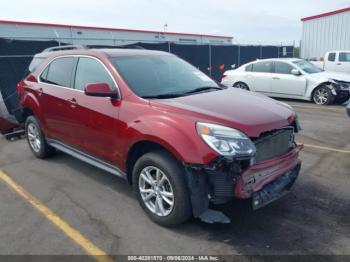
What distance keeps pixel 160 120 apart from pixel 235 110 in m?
0.78

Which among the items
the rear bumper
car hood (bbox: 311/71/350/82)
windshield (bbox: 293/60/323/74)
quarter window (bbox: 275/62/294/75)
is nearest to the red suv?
the rear bumper

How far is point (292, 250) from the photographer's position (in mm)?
3061

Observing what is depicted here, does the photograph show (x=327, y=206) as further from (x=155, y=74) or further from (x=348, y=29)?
(x=348, y=29)

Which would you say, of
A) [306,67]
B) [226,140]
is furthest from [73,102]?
[306,67]

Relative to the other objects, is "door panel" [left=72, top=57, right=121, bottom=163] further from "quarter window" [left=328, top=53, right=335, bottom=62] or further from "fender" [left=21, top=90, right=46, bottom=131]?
"quarter window" [left=328, top=53, right=335, bottom=62]

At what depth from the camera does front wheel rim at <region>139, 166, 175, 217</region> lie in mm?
3379

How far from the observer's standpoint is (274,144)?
3.44m

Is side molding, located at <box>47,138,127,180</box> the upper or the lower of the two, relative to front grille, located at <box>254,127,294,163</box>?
lower

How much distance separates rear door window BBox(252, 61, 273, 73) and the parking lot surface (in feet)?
23.0

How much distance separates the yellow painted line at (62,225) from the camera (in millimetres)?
3113

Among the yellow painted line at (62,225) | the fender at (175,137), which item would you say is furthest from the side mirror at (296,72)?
the yellow painted line at (62,225)

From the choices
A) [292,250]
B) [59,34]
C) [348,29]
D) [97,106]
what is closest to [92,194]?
[97,106]

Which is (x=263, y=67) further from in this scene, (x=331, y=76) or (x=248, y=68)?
(x=331, y=76)

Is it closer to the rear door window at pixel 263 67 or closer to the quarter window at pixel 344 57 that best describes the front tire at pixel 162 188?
the rear door window at pixel 263 67
